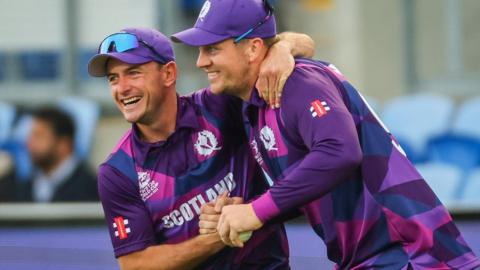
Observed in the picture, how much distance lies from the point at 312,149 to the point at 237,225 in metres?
0.33

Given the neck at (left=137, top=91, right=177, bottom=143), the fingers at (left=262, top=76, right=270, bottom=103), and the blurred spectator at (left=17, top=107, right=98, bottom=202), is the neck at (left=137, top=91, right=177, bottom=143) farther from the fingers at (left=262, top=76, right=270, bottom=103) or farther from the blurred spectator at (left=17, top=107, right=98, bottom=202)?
the blurred spectator at (left=17, top=107, right=98, bottom=202)

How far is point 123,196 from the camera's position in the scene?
4281 millimetres

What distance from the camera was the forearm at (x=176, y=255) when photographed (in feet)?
13.8

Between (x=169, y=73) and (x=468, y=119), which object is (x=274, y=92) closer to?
(x=169, y=73)

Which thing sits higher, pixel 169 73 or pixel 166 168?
pixel 169 73

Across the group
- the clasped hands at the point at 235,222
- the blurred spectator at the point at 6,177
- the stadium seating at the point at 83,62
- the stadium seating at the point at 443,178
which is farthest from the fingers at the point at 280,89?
the blurred spectator at the point at 6,177

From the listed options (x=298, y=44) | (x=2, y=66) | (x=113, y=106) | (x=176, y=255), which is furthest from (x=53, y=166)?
(x=298, y=44)

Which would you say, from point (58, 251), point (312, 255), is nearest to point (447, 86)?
point (312, 255)

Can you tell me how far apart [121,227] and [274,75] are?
2.89 feet

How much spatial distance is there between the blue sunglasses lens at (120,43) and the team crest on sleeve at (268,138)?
1.90 feet

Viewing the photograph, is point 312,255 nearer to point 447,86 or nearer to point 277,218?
point 447,86

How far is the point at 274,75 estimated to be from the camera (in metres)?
3.87

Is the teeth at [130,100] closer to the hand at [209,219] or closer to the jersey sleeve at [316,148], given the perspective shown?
the hand at [209,219]

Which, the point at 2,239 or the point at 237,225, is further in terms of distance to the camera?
the point at 2,239
